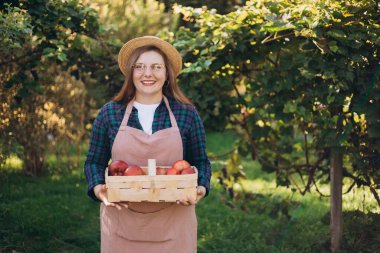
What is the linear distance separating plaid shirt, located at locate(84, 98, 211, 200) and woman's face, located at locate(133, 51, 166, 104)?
0.30 ft

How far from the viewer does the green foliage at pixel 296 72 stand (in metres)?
3.63

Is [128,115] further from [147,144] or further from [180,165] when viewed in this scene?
[180,165]

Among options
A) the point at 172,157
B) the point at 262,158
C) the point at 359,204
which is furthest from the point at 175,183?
the point at 262,158

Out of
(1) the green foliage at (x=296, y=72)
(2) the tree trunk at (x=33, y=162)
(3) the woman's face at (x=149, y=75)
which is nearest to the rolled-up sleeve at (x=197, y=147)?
→ (3) the woman's face at (x=149, y=75)

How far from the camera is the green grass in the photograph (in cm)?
450

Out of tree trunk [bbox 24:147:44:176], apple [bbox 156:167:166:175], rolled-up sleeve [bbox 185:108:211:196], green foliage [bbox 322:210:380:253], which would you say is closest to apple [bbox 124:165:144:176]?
apple [bbox 156:167:166:175]

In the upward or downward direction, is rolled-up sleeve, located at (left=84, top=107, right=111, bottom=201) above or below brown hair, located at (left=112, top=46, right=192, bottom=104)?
below

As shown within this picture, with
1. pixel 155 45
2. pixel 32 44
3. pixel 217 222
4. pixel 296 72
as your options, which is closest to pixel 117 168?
pixel 155 45

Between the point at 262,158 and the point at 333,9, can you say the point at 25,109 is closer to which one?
the point at 262,158

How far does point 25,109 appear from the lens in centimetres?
612

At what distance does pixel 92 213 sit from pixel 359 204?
242 cm

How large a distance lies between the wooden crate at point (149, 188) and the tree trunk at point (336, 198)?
205 cm

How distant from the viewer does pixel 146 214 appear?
284 centimetres

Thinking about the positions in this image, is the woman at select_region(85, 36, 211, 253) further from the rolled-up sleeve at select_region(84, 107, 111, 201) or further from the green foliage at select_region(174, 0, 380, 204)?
the green foliage at select_region(174, 0, 380, 204)
